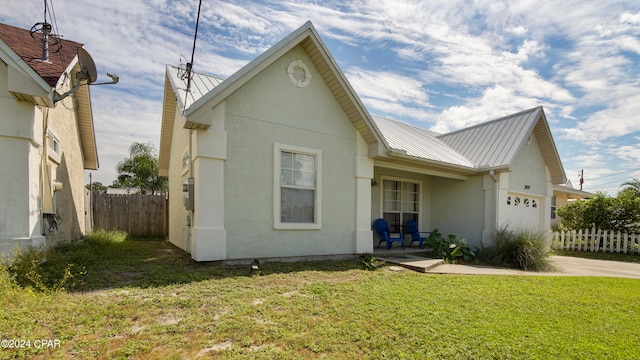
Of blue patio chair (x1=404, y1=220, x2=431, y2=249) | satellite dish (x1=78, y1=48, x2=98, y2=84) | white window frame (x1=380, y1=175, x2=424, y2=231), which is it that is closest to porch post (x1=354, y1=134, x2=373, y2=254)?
white window frame (x1=380, y1=175, x2=424, y2=231)

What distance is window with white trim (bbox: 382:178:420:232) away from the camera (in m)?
11.4

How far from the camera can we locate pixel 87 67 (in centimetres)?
614

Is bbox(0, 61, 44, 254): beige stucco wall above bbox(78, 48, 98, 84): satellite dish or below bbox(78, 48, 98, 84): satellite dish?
below

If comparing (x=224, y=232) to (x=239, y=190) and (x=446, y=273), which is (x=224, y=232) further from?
(x=446, y=273)

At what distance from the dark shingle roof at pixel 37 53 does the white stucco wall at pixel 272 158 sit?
3.23 meters

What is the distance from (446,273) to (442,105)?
29.6ft

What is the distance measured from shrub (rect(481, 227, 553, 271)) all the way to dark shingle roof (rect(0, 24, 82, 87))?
446 inches

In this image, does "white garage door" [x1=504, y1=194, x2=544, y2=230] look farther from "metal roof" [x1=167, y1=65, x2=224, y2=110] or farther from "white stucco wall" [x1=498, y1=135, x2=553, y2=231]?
"metal roof" [x1=167, y1=65, x2=224, y2=110]

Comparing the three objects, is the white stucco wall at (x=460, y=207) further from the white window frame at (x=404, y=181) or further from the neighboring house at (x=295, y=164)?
the white window frame at (x=404, y=181)

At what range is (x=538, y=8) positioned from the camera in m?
→ 7.79

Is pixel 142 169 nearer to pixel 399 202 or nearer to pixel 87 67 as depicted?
pixel 87 67

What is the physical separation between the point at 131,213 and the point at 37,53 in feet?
27.1

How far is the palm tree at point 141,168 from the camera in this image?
80.7 ft

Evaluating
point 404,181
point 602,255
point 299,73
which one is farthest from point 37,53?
point 602,255
